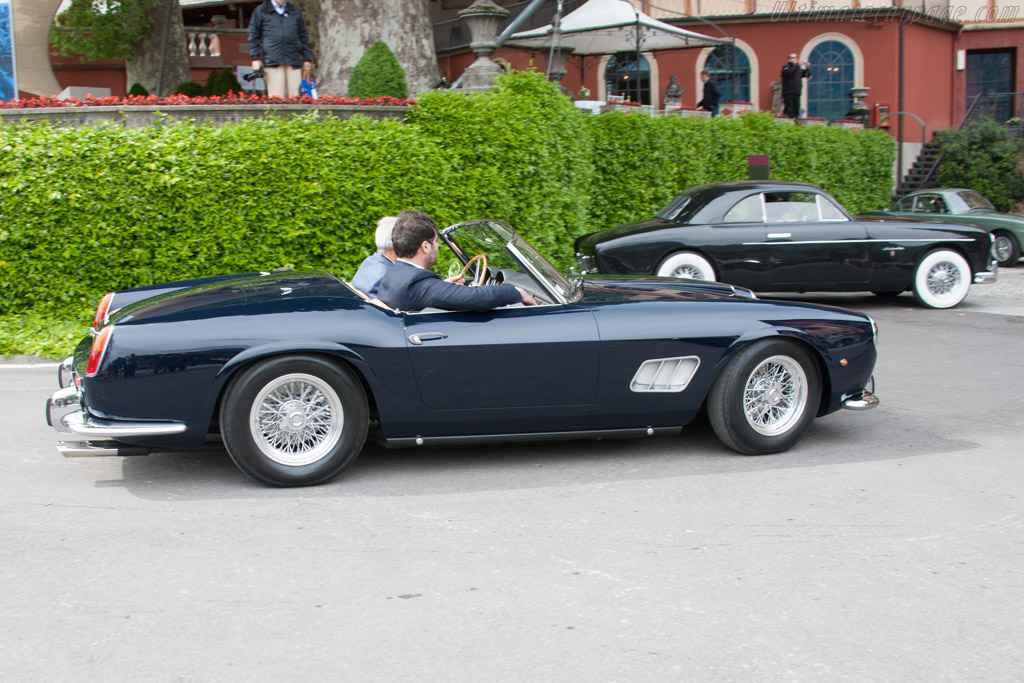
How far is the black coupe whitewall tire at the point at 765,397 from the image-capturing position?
17.2ft

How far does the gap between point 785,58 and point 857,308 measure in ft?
54.0

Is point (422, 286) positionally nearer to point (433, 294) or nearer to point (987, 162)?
point (433, 294)

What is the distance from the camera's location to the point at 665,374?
17.0ft

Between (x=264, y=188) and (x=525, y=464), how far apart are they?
562 cm

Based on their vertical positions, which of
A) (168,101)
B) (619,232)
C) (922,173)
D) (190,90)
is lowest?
(619,232)

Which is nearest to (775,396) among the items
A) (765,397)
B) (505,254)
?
(765,397)

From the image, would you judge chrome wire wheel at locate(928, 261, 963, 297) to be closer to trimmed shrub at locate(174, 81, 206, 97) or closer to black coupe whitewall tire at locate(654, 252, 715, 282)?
black coupe whitewall tire at locate(654, 252, 715, 282)

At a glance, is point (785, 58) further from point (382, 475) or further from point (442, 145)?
point (382, 475)

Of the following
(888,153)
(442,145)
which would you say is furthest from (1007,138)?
(442,145)

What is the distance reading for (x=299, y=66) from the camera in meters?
12.6

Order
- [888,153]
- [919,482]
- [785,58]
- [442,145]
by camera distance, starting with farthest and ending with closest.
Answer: [785,58]
[888,153]
[442,145]
[919,482]

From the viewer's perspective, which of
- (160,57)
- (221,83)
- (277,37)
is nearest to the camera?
(277,37)

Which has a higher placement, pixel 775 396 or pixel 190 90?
pixel 190 90

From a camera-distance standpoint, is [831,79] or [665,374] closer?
[665,374]
